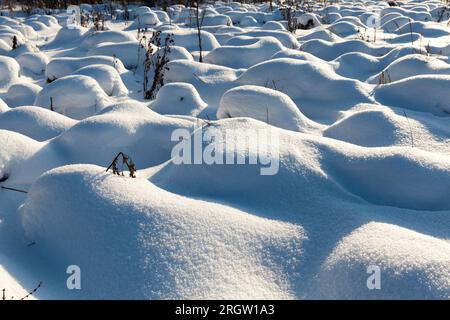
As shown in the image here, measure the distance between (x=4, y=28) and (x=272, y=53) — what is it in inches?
150

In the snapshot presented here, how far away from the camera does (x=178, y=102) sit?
112 inches

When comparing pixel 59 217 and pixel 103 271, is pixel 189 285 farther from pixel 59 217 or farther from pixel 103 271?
pixel 59 217

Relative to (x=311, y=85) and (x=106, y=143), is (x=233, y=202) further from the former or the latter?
(x=311, y=85)

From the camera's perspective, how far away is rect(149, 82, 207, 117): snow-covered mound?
2.79 metres

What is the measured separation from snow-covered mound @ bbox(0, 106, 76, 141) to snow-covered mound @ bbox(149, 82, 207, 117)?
61cm

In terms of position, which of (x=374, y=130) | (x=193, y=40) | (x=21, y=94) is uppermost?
(x=193, y=40)

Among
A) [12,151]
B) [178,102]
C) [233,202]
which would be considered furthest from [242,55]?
[233,202]

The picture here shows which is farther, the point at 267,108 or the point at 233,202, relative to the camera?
the point at 267,108

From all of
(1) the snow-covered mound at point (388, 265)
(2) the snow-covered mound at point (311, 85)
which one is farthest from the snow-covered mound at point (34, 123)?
(1) the snow-covered mound at point (388, 265)

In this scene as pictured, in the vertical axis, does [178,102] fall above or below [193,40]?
below

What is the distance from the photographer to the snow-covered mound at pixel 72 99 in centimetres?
286

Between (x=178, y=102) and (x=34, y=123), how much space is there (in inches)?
35.2

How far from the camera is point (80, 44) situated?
515 cm

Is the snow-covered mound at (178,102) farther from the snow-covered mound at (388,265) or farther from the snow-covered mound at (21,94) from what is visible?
the snow-covered mound at (388,265)
